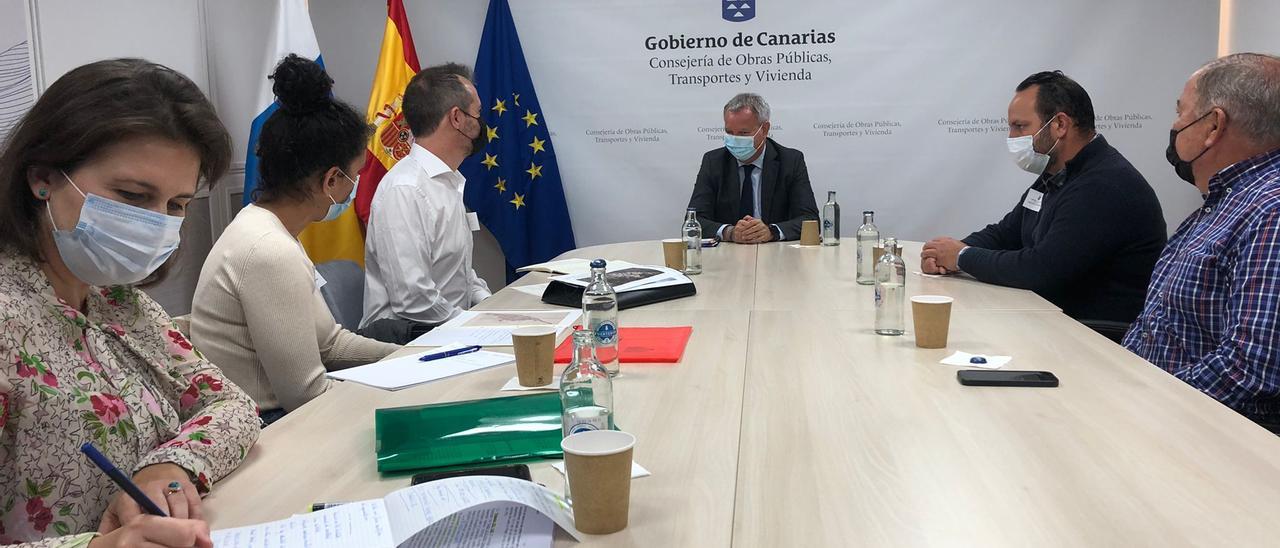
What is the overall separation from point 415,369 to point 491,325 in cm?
47

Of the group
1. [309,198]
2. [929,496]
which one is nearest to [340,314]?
[309,198]

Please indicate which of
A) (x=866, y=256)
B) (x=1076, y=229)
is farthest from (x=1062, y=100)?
(x=866, y=256)

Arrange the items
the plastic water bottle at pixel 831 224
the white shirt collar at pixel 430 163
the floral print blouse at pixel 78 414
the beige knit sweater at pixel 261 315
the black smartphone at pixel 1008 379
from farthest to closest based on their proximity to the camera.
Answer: the plastic water bottle at pixel 831 224 → the white shirt collar at pixel 430 163 → the beige knit sweater at pixel 261 315 → the black smartphone at pixel 1008 379 → the floral print blouse at pixel 78 414

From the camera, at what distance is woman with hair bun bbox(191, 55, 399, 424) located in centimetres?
223

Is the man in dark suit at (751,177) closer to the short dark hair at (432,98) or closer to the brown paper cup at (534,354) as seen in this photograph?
the short dark hair at (432,98)

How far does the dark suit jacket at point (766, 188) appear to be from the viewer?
4.80 meters

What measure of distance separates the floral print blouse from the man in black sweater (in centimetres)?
234

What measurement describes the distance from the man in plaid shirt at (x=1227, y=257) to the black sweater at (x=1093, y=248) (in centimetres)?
27

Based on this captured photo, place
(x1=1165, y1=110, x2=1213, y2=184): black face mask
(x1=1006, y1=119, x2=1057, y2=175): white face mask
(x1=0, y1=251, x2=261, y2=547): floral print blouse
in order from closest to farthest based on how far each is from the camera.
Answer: (x1=0, y1=251, x2=261, y2=547): floral print blouse
(x1=1165, y1=110, x2=1213, y2=184): black face mask
(x1=1006, y1=119, x2=1057, y2=175): white face mask

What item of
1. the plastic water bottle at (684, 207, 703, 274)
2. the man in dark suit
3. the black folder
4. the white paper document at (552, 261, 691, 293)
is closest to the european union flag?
the man in dark suit

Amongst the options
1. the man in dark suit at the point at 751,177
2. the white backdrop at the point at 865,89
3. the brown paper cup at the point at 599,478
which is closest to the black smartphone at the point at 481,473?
the brown paper cup at the point at 599,478

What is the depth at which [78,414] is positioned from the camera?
134 cm

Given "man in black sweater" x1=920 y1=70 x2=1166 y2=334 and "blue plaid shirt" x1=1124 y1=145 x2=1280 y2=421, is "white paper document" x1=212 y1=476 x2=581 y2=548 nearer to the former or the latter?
"blue plaid shirt" x1=1124 y1=145 x2=1280 y2=421

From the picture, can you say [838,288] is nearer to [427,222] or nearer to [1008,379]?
[1008,379]
